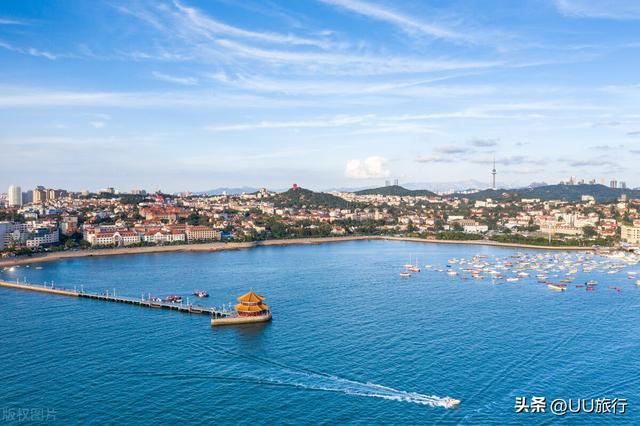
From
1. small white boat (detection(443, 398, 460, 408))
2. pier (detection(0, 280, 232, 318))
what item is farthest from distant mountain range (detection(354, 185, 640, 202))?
small white boat (detection(443, 398, 460, 408))

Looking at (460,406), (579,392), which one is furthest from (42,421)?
(579,392)

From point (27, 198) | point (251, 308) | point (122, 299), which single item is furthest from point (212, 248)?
point (27, 198)

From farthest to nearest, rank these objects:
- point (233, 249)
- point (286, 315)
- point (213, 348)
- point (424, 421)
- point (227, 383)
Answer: point (233, 249) → point (286, 315) → point (213, 348) → point (227, 383) → point (424, 421)

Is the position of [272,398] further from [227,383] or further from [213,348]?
[213,348]

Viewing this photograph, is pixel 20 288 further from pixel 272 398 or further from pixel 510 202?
pixel 510 202

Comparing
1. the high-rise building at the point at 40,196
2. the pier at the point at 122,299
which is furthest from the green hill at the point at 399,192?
the pier at the point at 122,299

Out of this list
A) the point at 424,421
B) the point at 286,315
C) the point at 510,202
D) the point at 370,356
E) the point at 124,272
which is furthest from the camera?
the point at 510,202

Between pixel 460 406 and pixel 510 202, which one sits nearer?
pixel 460 406
